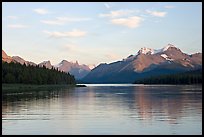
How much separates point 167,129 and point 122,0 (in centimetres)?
1252

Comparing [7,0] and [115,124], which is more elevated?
Answer: [7,0]

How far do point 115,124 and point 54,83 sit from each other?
155288 millimetres

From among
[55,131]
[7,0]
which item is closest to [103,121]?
[55,131]

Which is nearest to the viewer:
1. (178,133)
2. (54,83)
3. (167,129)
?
(178,133)

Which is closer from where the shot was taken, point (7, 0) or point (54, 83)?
point (7, 0)

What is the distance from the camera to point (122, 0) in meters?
17.6

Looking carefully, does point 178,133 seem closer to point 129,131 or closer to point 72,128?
point 129,131

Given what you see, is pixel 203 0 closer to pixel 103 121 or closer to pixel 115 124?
pixel 115 124

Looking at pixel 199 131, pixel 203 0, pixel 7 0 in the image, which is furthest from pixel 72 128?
pixel 203 0

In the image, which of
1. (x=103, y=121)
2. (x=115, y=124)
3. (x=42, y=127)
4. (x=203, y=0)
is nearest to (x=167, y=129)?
(x=115, y=124)

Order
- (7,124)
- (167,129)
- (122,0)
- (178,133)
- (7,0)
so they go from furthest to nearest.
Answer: (7,124)
(167,129)
(178,133)
(7,0)
(122,0)

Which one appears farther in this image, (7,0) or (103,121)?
Answer: (103,121)

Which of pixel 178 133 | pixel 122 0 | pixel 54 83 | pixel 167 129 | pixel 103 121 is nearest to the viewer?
pixel 122 0

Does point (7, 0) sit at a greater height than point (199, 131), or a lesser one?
greater
